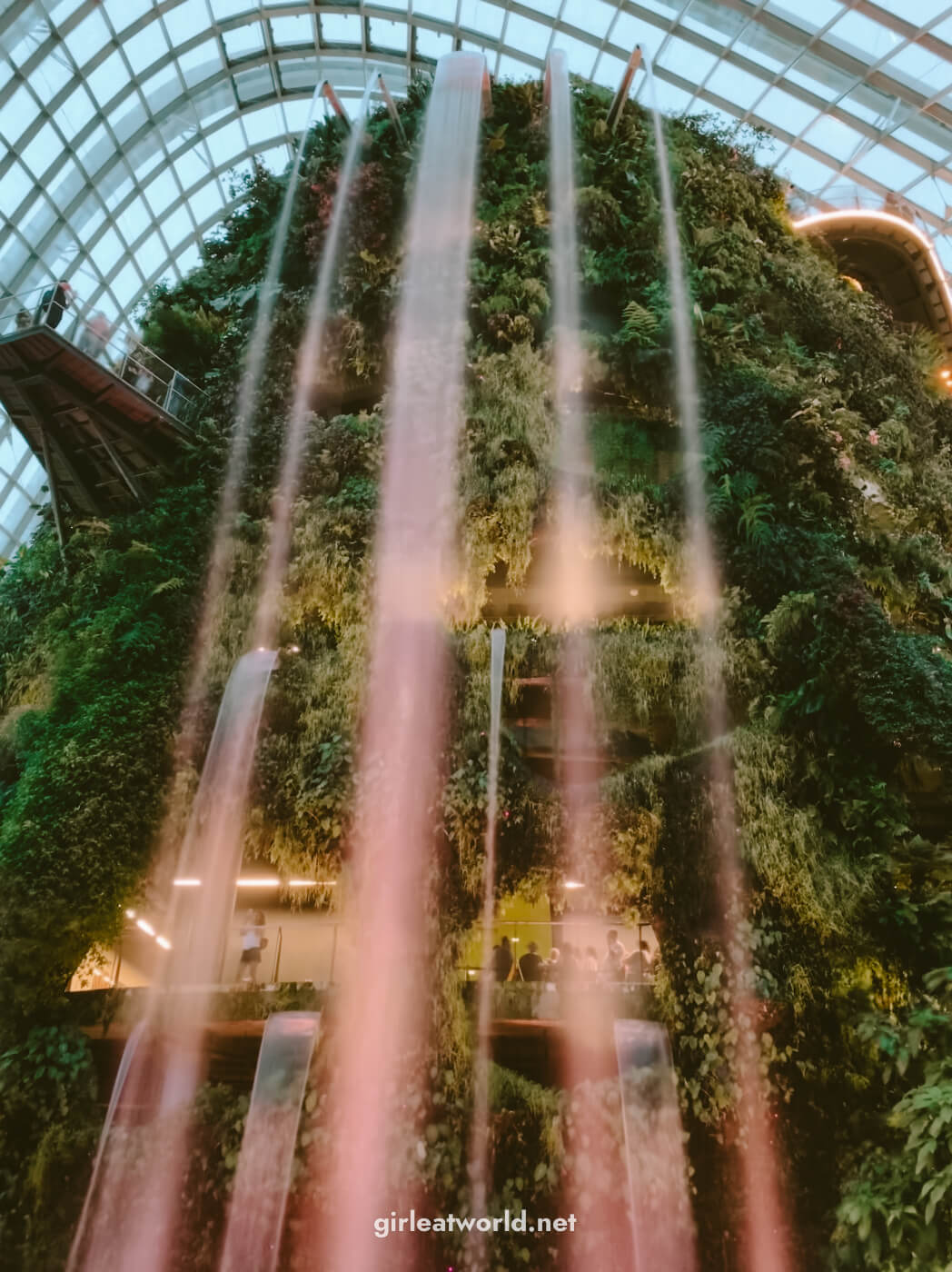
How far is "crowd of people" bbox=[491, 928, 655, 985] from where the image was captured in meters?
7.34

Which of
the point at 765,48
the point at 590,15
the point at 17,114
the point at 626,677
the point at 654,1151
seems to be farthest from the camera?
the point at 590,15

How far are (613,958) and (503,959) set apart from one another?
1156 millimetres

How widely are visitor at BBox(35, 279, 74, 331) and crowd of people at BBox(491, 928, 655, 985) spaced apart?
9.29 metres

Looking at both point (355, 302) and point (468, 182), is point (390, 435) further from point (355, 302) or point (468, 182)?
point (468, 182)

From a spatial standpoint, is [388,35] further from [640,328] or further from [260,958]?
[260,958]

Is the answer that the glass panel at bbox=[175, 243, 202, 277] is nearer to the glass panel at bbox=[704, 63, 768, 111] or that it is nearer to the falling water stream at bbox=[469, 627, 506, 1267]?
the glass panel at bbox=[704, 63, 768, 111]

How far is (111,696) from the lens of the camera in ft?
30.2

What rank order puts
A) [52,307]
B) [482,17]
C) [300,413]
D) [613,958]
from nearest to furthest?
[613,958] < [52,307] < [300,413] < [482,17]

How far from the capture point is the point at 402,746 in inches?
345

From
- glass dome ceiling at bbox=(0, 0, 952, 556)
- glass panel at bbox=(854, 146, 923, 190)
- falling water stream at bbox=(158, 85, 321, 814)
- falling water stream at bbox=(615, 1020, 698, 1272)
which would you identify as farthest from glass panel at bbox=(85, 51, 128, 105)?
falling water stream at bbox=(615, 1020, 698, 1272)

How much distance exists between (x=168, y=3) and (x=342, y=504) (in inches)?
646

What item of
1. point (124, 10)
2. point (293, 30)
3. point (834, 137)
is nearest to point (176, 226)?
point (124, 10)

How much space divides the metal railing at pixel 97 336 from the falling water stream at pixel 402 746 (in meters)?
3.36

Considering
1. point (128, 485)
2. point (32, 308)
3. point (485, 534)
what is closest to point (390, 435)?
point (485, 534)
